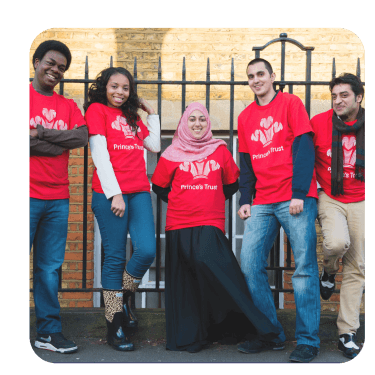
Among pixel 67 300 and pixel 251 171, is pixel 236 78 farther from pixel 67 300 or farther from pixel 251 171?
pixel 67 300

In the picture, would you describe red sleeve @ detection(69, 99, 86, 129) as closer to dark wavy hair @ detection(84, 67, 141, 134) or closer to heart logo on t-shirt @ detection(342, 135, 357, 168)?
dark wavy hair @ detection(84, 67, 141, 134)

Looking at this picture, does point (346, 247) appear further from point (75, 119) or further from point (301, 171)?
point (75, 119)

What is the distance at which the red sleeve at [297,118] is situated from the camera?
3.02 metres

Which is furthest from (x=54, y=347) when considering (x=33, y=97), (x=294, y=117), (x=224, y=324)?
(x=294, y=117)

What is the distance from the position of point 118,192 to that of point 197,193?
1.95ft

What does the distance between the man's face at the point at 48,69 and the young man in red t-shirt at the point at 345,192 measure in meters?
1.98

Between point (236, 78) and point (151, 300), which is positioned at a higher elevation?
point (236, 78)

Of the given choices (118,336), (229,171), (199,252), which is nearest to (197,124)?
(229,171)

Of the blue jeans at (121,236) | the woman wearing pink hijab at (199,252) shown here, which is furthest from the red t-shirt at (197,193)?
the blue jeans at (121,236)

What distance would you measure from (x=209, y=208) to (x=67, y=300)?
2.38 metres

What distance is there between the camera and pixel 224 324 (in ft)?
10.7

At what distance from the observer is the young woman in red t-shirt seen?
3.11m

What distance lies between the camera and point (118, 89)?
126 inches

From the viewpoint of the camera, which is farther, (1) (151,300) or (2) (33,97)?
(1) (151,300)
